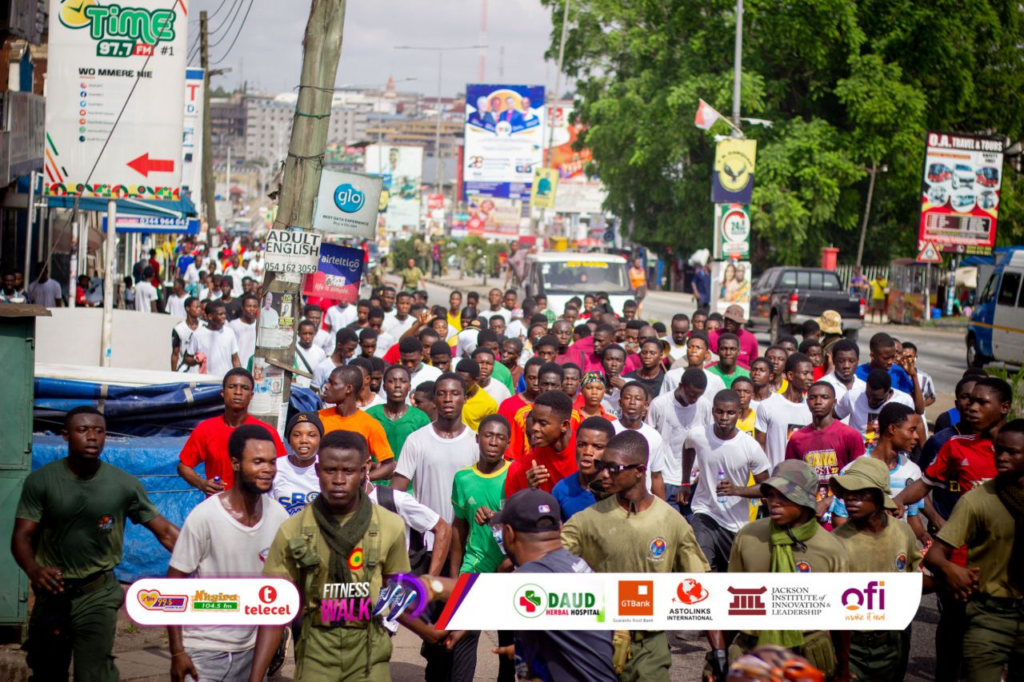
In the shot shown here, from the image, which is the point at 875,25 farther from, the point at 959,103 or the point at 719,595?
the point at 719,595

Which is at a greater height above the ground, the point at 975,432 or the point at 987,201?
the point at 987,201

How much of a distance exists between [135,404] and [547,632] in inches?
246

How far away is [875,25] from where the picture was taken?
130ft

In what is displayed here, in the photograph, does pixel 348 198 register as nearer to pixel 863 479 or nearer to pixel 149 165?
pixel 863 479

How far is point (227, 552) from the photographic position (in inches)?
206

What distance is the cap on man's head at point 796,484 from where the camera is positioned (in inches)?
208

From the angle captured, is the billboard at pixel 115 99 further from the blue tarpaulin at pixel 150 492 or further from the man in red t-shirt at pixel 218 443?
the man in red t-shirt at pixel 218 443

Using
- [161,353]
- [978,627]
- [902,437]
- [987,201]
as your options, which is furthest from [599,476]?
[987,201]

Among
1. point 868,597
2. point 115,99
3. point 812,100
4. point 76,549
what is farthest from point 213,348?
point 812,100

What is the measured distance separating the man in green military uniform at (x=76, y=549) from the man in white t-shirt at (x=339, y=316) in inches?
405

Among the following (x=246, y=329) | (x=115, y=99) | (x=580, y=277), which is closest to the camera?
(x=115, y=99)

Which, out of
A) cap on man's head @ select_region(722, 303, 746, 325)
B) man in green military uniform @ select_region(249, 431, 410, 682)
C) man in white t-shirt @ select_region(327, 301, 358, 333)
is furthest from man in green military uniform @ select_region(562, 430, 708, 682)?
man in white t-shirt @ select_region(327, 301, 358, 333)

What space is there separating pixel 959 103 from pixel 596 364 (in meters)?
32.1

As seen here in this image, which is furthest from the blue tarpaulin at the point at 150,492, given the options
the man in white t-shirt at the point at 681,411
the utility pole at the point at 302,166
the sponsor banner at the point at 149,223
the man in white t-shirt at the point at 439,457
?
the sponsor banner at the point at 149,223
